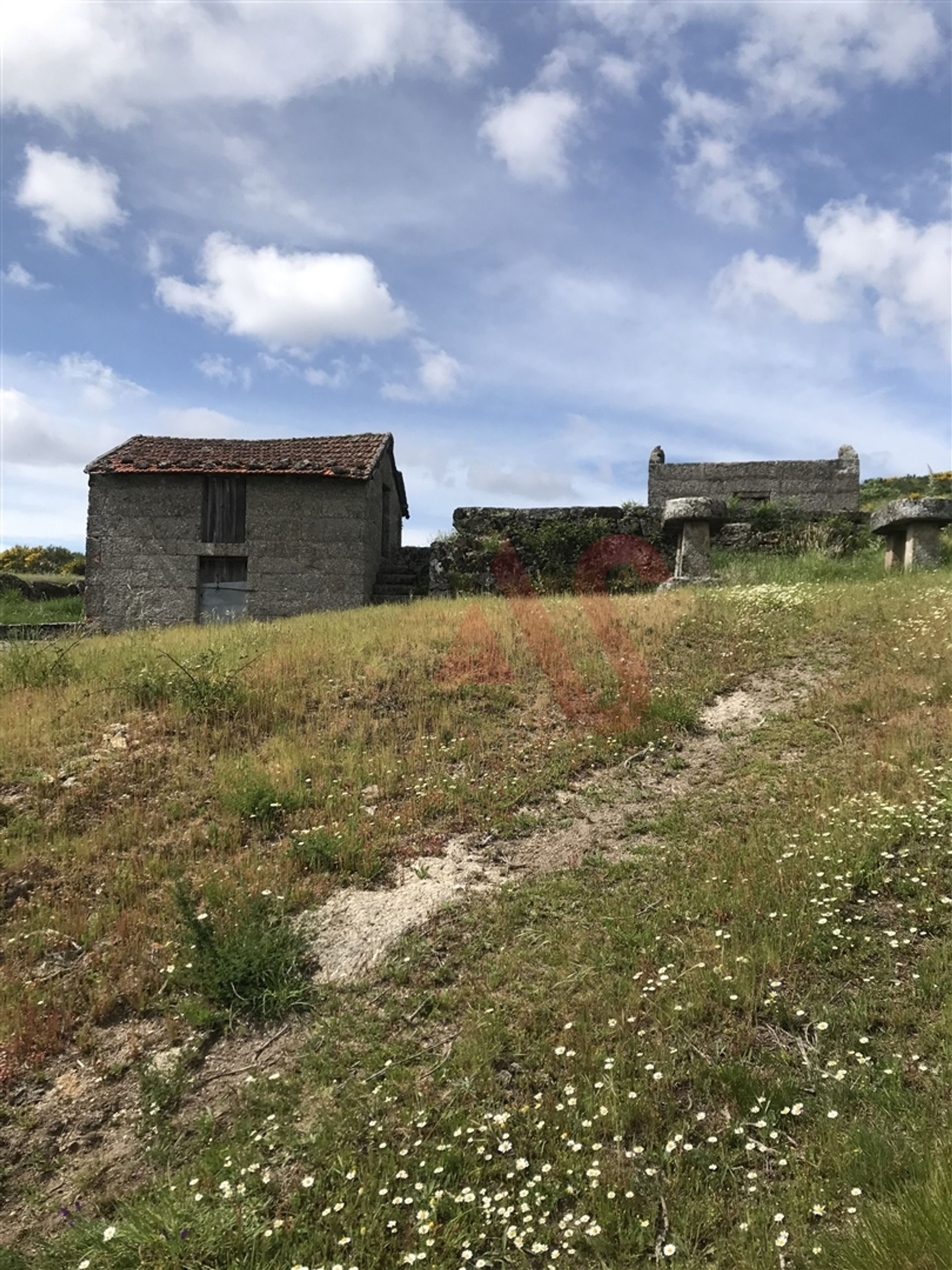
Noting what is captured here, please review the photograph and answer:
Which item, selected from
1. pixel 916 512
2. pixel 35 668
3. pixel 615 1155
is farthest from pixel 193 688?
pixel 916 512

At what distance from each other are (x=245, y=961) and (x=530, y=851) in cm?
215

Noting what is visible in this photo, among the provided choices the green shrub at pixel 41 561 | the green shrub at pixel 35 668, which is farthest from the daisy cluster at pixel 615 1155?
the green shrub at pixel 41 561

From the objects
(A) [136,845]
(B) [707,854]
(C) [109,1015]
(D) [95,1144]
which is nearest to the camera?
(D) [95,1144]

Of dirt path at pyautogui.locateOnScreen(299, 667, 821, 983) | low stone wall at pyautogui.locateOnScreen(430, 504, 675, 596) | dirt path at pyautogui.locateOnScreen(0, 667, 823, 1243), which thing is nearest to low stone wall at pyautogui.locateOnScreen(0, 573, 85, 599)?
low stone wall at pyautogui.locateOnScreen(430, 504, 675, 596)

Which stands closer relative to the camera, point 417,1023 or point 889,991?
point 889,991

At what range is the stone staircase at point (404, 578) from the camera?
19125mm

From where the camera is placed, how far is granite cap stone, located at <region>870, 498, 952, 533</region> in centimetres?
1281

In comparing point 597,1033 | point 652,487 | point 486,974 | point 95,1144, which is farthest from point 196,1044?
point 652,487

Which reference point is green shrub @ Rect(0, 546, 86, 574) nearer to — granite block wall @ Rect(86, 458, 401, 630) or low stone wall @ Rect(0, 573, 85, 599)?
low stone wall @ Rect(0, 573, 85, 599)

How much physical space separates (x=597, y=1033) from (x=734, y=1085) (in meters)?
0.65

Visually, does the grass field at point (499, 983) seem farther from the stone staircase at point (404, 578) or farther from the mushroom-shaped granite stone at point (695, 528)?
the stone staircase at point (404, 578)

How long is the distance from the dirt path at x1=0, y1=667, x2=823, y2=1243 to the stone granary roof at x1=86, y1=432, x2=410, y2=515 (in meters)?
13.0

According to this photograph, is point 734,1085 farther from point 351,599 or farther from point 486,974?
point 351,599

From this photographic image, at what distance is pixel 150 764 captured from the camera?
722 centimetres
